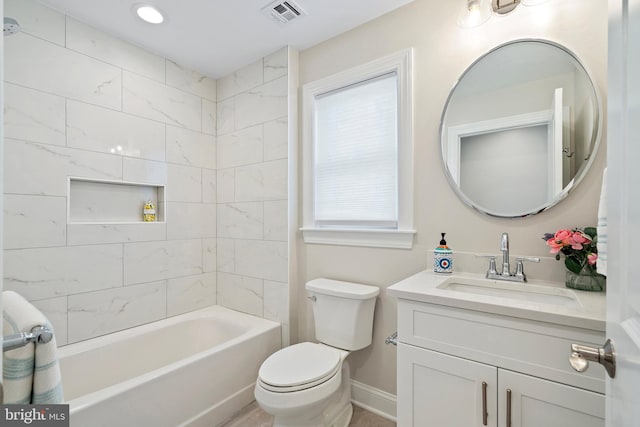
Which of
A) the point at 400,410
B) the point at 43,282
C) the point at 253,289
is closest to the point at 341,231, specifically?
the point at 253,289

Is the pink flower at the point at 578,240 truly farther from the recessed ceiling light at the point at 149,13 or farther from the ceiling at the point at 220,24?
the recessed ceiling light at the point at 149,13

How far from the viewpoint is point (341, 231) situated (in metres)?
2.03

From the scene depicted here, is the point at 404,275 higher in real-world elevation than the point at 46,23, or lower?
lower

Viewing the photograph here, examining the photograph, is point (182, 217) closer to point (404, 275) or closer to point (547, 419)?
point (404, 275)

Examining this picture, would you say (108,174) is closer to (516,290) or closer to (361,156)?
(361,156)

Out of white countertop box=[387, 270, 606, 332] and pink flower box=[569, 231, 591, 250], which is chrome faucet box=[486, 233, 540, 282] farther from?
pink flower box=[569, 231, 591, 250]

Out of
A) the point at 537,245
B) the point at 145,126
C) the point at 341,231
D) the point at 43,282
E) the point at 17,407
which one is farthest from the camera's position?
the point at 145,126

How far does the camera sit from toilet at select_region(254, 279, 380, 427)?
1.43 metres

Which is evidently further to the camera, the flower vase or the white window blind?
the white window blind

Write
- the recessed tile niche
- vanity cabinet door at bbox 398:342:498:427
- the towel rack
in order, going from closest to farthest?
the towel rack < vanity cabinet door at bbox 398:342:498:427 < the recessed tile niche

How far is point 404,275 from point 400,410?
2.31 ft

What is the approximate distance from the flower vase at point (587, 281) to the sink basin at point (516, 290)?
5cm

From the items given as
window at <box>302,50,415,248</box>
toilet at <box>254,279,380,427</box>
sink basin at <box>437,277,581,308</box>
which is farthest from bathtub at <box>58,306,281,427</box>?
sink basin at <box>437,277,581,308</box>

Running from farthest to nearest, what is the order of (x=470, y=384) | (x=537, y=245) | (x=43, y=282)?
(x=43, y=282)
(x=537, y=245)
(x=470, y=384)
